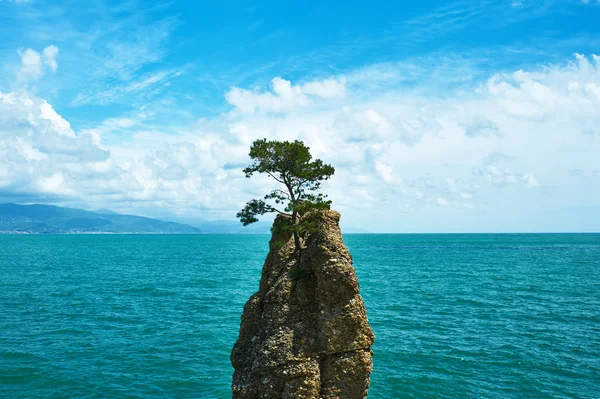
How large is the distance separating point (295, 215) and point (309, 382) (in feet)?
30.9

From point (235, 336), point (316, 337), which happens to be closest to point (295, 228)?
point (316, 337)

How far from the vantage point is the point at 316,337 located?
74.3ft

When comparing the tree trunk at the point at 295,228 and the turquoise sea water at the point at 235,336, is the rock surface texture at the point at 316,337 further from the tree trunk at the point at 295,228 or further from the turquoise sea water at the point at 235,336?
the turquoise sea water at the point at 235,336

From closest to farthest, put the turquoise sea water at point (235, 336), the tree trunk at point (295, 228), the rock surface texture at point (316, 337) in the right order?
1. the rock surface texture at point (316, 337)
2. the tree trunk at point (295, 228)
3. the turquoise sea water at point (235, 336)

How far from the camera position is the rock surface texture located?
22.1 m

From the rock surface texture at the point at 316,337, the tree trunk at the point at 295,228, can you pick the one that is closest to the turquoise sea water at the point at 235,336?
the rock surface texture at the point at 316,337

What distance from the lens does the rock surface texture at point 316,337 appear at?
2214 centimetres

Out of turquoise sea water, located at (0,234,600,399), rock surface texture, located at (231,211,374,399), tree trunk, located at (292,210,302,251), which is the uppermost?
tree trunk, located at (292,210,302,251)

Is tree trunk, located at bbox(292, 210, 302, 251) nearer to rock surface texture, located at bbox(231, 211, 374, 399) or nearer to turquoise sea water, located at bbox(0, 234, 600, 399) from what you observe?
rock surface texture, located at bbox(231, 211, 374, 399)

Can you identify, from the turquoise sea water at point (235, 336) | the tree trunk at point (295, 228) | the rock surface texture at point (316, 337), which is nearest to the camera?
the rock surface texture at point (316, 337)

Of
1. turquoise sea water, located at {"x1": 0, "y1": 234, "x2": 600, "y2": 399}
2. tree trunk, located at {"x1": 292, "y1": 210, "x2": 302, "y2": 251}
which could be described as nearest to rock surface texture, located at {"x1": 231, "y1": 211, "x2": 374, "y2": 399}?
tree trunk, located at {"x1": 292, "y1": 210, "x2": 302, "y2": 251}

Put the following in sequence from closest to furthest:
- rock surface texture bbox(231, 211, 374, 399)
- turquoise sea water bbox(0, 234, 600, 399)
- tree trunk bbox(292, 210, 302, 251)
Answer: rock surface texture bbox(231, 211, 374, 399) → tree trunk bbox(292, 210, 302, 251) → turquoise sea water bbox(0, 234, 600, 399)

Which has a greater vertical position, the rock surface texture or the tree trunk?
the tree trunk

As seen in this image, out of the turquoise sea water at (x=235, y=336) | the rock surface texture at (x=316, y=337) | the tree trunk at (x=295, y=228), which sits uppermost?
the tree trunk at (x=295, y=228)
